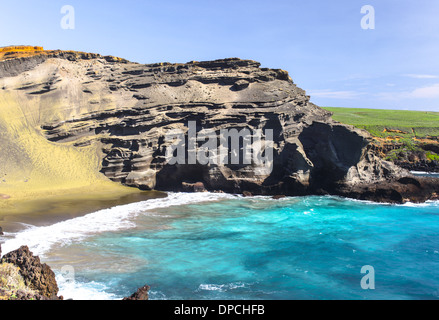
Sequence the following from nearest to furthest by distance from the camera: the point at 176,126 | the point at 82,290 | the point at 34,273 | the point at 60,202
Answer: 1. the point at 34,273
2. the point at 82,290
3. the point at 60,202
4. the point at 176,126

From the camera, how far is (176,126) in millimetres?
43156

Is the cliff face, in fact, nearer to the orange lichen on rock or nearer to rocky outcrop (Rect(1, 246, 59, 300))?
the orange lichen on rock

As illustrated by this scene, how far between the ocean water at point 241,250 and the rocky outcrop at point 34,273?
113 cm

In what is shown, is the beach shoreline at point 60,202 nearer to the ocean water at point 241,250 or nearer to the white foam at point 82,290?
the ocean water at point 241,250

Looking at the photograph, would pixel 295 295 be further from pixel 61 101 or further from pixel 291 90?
pixel 61 101

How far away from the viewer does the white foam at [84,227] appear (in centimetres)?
2177

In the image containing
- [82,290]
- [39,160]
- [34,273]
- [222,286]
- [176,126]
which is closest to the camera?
[34,273]

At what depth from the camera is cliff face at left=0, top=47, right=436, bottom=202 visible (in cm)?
3894

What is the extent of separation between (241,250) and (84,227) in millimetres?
12054

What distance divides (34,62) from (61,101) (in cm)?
750

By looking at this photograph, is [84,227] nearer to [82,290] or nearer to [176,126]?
[82,290]

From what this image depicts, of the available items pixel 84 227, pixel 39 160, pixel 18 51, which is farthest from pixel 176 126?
pixel 18 51

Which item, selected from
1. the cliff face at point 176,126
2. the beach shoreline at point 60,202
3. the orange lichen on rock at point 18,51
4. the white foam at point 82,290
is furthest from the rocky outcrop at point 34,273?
the orange lichen on rock at point 18,51

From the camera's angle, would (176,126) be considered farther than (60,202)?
Yes
